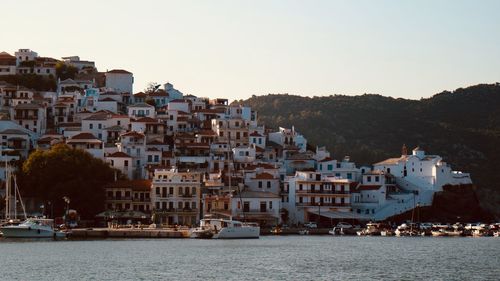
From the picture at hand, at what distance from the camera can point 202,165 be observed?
350 ft

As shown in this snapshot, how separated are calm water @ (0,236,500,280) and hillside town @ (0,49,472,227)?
13322 mm

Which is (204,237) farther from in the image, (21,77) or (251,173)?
(21,77)

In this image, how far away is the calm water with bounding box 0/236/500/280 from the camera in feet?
171

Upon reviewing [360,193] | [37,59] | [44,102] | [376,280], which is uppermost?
[37,59]

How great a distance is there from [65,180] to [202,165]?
18733 millimetres

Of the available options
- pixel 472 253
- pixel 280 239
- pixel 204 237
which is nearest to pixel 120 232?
pixel 204 237

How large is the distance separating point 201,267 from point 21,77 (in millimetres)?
82829

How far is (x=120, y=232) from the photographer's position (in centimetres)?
8600

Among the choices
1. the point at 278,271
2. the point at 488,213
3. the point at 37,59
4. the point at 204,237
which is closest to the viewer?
the point at 278,271

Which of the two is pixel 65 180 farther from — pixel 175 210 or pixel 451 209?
pixel 451 209

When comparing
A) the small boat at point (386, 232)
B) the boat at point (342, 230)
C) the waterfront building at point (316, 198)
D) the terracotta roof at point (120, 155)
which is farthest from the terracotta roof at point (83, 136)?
the small boat at point (386, 232)

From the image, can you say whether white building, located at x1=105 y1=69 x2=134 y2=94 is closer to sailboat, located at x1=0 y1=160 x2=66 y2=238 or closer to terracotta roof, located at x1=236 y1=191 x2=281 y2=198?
terracotta roof, located at x1=236 y1=191 x2=281 y2=198

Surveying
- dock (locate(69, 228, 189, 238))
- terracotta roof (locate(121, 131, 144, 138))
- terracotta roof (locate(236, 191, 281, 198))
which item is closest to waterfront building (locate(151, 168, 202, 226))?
terracotta roof (locate(236, 191, 281, 198))

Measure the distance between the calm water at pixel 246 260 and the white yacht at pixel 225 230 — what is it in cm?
181
